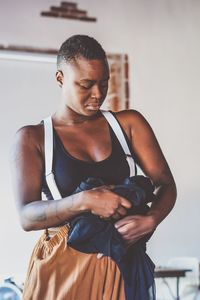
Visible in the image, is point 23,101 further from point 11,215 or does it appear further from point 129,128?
point 129,128

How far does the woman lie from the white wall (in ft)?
5.44

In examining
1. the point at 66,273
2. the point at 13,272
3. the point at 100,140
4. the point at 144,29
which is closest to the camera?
the point at 66,273

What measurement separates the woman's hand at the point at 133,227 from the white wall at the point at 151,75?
71.4 inches

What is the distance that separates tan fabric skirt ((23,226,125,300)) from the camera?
923 millimetres

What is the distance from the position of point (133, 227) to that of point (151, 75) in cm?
207

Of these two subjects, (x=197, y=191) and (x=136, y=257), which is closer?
(x=136, y=257)

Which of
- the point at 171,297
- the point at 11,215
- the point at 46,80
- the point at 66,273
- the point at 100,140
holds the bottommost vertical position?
the point at 171,297

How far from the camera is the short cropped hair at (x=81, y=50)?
101 cm

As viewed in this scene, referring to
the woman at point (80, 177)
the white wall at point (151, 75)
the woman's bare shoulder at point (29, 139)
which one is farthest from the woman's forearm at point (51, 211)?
the white wall at point (151, 75)

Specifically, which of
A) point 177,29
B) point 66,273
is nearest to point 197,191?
point 177,29

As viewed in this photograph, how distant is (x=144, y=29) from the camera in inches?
114

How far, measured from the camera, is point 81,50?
3.33 ft

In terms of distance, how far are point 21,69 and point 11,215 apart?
0.77 meters

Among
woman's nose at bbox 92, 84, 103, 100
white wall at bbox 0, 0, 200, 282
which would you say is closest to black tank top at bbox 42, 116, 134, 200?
woman's nose at bbox 92, 84, 103, 100
